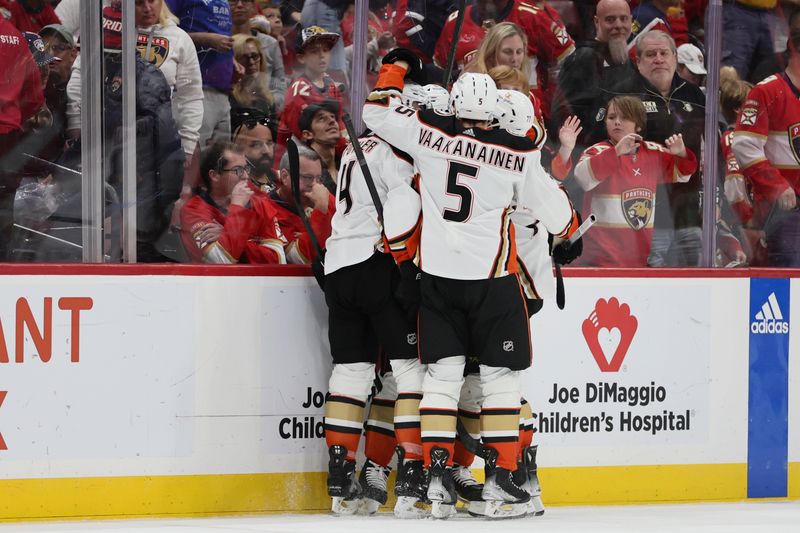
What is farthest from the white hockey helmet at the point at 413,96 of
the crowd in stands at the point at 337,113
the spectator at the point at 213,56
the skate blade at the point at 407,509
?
the skate blade at the point at 407,509

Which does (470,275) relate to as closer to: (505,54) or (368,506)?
(368,506)

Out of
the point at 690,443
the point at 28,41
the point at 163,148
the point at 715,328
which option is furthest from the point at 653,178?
the point at 28,41

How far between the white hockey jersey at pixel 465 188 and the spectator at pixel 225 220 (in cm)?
68

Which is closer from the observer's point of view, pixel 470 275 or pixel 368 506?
pixel 470 275

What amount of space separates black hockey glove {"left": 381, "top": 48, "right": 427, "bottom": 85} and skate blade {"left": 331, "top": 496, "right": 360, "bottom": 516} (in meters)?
1.44

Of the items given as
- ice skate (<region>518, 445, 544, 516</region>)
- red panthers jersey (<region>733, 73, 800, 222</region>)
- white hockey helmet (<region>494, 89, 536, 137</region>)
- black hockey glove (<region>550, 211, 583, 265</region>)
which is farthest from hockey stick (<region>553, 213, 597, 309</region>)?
red panthers jersey (<region>733, 73, 800, 222</region>)

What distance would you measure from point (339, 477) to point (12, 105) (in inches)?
63.8

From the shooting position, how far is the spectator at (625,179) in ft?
15.9

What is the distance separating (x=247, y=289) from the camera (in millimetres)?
4324

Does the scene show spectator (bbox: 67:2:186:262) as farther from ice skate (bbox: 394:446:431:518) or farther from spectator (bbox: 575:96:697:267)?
spectator (bbox: 575:96:697:267)

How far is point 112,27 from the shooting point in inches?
167

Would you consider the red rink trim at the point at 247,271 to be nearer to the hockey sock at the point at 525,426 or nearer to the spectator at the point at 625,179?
the spectator at the point at 625,179

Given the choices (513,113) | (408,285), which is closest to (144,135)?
(408,285)

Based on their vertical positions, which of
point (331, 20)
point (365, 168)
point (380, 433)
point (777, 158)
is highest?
point (331, 20)
